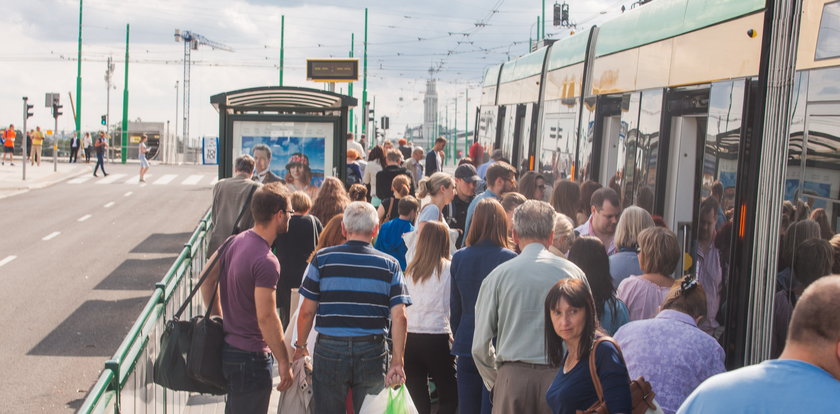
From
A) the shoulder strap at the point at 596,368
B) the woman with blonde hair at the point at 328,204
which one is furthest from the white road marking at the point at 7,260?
the shoulder strap at the point at 596,368

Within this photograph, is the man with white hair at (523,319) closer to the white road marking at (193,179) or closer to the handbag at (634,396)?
the handbag at (634,396)

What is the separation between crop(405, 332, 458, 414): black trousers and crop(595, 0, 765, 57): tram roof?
3.23 meters

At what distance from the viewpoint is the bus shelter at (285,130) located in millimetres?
14250

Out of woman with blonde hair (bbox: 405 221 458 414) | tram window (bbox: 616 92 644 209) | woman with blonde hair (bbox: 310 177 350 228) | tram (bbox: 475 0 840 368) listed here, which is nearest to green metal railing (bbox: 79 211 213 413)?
woman with blonde hair (bbox: 310 177 350 228)

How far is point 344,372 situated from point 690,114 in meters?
4.04

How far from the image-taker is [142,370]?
5.94 metres

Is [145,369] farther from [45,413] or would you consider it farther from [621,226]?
[45,413]

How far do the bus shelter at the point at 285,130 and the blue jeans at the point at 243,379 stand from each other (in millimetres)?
8311

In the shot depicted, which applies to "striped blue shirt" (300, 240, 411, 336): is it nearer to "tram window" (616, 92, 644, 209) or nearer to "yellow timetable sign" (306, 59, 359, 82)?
"tram window" (616, 92, 644, 209)

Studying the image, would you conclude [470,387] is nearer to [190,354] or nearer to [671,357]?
[190,354]

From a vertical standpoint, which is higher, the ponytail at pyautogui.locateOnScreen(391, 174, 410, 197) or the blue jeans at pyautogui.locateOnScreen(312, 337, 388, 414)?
the ponytail at pyautogui.locateOnScreen(391, 174, 410, 197)

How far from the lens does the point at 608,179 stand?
1173 centimetres

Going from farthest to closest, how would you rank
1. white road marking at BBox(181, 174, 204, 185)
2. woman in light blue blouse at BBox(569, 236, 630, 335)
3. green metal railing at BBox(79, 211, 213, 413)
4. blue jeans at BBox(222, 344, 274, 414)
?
white road marking at BBox(181, 174, 204, 185) < blue jeans at BBox(222, 344, 274, 414) < woman in light blue blouse at BBox(569, 236, 630, 335) < green metal railing at BBox(79, 211, 213, 413)

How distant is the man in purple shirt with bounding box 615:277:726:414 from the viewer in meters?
4.46
